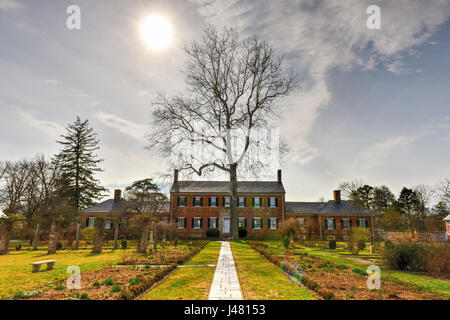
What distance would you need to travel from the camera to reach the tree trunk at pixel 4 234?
15698 mm

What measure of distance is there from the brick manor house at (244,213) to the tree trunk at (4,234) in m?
14.6

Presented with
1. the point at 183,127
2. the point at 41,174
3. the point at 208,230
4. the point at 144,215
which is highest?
the point at 183,127

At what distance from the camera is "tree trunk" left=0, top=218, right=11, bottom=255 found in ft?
51.5

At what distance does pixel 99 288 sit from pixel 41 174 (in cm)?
3397

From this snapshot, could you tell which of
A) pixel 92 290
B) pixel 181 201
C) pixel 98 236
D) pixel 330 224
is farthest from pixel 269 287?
pixel 330 224

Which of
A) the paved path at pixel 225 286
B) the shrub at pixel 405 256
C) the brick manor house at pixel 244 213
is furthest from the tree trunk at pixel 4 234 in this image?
the shrub at pixel 405 256

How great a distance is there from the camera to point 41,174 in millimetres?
32844

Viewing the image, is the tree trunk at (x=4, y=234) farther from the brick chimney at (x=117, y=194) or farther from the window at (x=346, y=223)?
the window at (x=346, y=223)

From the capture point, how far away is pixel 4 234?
16.0 m

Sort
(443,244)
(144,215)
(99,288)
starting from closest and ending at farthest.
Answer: (99,288) → (443,244) → (144,215)

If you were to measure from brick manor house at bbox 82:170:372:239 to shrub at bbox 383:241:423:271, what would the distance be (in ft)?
69.4

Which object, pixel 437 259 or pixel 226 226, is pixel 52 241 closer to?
pixel 226 226
